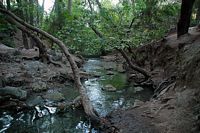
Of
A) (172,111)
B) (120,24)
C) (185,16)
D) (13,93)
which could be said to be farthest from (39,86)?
(185,16)

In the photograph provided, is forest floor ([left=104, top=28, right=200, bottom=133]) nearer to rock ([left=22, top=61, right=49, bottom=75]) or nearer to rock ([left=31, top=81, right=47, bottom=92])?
rock ([left=31, top=81, right=47, bottom=92])

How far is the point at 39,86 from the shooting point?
407 inches

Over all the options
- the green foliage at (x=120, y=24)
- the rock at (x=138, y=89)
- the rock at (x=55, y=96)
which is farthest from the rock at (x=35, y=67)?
the rock at (x=138, y=89)

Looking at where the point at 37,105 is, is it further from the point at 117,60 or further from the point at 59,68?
the point at 117,60

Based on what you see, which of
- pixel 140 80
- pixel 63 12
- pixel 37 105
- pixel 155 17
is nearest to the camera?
pixel 37 105

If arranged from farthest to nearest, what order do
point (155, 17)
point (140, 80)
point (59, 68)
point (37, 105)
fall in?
1. point (155, 17)
2. point (59, 68)
3. point (140, 80)
4. point (37, 105)

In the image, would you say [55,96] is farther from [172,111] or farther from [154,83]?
[172,111]

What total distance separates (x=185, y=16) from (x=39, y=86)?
638 centimetres

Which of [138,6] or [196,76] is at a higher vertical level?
[138,6]

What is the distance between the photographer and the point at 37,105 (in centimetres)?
837

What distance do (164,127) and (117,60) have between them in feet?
48.6

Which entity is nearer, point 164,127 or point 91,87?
point 164,127

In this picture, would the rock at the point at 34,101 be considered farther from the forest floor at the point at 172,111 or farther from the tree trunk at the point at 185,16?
the tree trunk at the point at 185,16

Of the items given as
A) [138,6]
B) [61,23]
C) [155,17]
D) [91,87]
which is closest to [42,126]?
[91,87]
